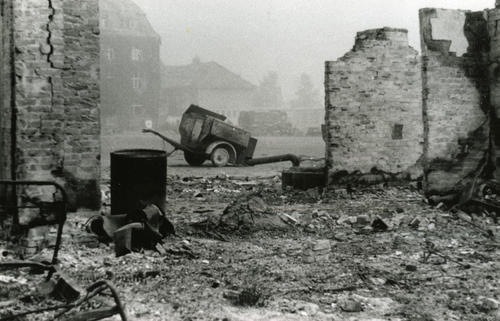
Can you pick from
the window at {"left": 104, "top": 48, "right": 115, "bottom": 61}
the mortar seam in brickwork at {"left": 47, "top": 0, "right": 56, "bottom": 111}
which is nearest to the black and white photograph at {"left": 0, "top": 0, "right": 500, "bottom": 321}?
the mortar seam in brickwork at {"left": 47, "top": 0, "right": 56, "bottom": 111}

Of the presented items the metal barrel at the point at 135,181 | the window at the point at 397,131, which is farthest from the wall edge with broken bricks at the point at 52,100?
the window at the point at 397,131

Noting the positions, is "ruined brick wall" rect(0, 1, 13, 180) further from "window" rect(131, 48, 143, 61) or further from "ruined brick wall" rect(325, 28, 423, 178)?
"window" rect(131, 48, 143, 61)

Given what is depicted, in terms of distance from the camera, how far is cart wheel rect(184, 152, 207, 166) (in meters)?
16.2

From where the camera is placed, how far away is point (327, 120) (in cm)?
1058

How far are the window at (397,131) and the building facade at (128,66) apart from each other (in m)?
36.1

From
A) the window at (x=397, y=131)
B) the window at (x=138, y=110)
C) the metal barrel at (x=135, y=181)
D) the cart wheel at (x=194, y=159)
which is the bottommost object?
the cart wheel at (x=194, y=159)

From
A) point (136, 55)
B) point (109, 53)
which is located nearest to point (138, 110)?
point (136, 55)

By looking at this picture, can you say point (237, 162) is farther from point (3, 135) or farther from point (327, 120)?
point (3, 135)

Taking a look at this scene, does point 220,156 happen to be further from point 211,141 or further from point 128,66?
point 128,66

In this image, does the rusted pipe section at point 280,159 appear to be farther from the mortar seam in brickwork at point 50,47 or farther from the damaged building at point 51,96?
the mortar seam in brickwork at point 50,47

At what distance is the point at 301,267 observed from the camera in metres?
5.42

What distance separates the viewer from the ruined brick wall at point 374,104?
34.9ft

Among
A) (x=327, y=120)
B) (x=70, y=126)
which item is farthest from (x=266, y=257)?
(x=327, y=120)

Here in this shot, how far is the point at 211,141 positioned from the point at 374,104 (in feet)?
21.5
